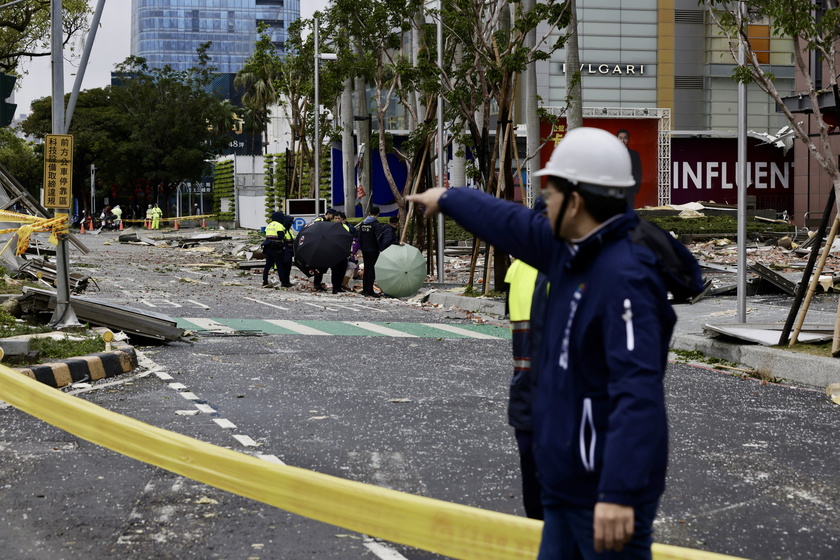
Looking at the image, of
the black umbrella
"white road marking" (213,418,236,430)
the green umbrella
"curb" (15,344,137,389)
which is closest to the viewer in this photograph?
"white road marking" (213,418,236,430)

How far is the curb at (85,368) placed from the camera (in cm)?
1134

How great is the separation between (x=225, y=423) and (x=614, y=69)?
6193cm

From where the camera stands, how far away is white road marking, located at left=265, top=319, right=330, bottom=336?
17188 millimetres

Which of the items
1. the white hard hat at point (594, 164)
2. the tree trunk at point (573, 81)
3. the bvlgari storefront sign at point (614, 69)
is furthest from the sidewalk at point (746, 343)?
the bvlgari storefront sign at point (614, 69)

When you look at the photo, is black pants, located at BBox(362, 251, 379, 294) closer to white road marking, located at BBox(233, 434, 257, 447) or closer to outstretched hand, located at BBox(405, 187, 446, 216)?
white road marking, located at BBox(233, 434, 257, 447)

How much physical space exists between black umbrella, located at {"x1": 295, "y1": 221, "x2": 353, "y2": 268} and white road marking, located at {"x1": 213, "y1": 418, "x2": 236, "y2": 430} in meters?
15.7

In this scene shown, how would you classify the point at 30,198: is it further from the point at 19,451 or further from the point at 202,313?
the point at 19,451

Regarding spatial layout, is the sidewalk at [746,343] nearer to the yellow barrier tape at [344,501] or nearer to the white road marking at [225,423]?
the white road marking at [225,423]

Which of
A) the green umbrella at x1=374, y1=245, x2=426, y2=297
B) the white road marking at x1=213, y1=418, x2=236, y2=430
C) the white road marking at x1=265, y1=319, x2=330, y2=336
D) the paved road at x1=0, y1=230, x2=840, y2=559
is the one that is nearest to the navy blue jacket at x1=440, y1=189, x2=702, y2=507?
the paved road at x1=0, y1=230, x2=840, y2=559

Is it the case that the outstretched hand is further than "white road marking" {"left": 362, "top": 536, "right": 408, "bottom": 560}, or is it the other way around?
"white road marking" {"left": 362, "top": 536, "right": 408, "bottom": 560}

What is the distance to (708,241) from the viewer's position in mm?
38500

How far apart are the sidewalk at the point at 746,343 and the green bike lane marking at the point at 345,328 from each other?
233cm

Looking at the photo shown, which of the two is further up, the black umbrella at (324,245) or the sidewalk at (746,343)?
the black umbrella at (324,245)

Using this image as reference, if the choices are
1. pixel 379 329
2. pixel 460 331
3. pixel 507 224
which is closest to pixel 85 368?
pixel 379 329
